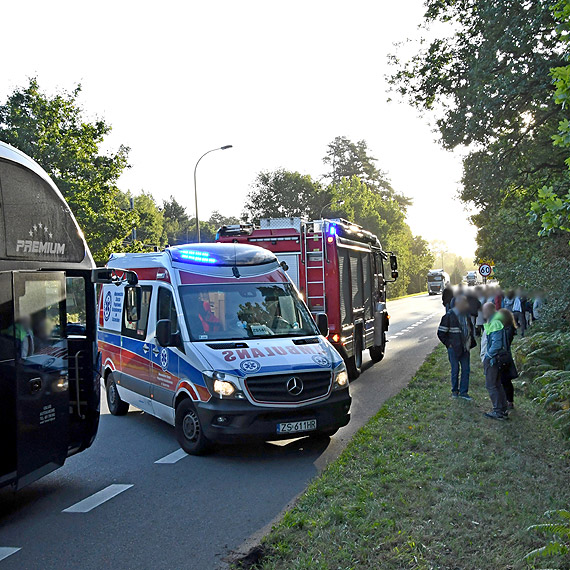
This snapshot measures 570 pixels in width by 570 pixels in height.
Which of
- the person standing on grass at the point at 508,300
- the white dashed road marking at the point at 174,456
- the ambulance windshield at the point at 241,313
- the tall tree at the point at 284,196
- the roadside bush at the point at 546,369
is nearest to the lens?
the white dashed road marking at the point at 174,456

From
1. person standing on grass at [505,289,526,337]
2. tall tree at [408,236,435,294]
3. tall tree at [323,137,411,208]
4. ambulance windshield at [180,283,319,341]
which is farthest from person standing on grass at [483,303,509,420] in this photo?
tall tree at [323,137,411,208]

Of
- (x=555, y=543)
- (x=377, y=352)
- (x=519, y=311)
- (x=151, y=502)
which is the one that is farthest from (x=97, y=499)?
(x=519, y=311)

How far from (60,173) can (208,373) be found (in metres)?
27.5

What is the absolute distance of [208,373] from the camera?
24.8ft

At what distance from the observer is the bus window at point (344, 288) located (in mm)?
12781

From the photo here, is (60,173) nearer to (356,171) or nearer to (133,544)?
(133,544)

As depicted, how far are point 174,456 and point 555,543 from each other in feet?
16.0

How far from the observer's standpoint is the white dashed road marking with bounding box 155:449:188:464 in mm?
7645

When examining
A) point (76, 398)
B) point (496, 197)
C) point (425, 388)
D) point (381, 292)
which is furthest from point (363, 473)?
point (496, 197)

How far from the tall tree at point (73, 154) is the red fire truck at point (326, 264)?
20.2 m

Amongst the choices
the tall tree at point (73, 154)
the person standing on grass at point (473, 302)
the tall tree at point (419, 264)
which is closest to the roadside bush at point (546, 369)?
the person standing on grass at point (473, 302)

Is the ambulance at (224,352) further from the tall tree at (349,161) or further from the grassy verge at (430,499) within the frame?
the tall tree at (349,161)

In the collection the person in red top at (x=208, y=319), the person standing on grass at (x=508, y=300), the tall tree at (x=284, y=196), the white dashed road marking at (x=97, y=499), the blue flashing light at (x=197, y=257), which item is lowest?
the white dashed road marking at (x=97, y=499)

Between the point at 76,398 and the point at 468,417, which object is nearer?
the point at 76,398
